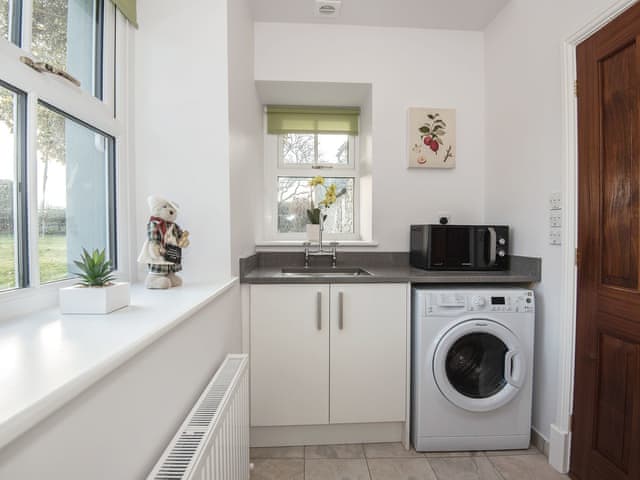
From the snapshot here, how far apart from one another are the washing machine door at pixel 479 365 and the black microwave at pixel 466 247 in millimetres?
397

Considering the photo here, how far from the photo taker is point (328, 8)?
210 centimetres

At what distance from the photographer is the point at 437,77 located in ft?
7.73

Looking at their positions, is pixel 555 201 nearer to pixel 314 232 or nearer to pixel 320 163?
pixel 314 232

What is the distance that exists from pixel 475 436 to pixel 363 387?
25.5 inches

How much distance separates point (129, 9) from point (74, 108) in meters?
0.64

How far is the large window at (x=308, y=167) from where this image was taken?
104 inches

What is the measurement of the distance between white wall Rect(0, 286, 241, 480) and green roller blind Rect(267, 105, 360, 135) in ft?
6.08

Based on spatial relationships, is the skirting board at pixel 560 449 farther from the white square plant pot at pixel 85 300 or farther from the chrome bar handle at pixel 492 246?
the white square plant pot at pixel 85 300

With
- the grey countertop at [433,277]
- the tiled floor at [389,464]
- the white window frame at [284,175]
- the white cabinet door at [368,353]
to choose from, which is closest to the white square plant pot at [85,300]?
the grey countertop at [433,277]

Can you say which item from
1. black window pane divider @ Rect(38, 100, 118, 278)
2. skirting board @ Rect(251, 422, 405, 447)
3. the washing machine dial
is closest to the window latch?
black window pane divider @ Rect(38, 100, 118, 278)

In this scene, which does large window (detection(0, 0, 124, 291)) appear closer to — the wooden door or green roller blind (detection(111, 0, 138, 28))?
green roller blind (detection(111, 0, 138, 28))

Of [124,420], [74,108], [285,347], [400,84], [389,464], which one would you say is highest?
[400,84]

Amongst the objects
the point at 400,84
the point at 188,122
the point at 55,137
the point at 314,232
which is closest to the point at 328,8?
the point at 400,84

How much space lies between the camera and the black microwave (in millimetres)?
1973
